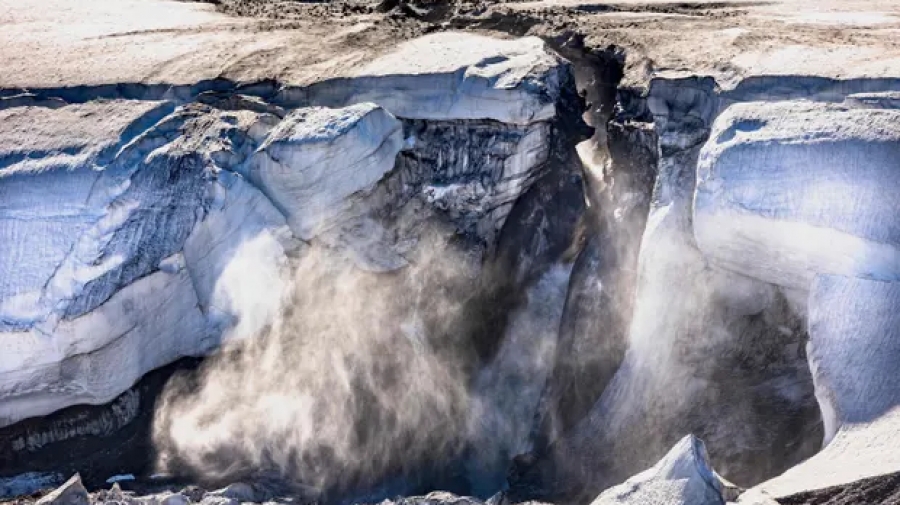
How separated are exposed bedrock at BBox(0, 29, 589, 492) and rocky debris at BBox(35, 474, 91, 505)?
1.23 m

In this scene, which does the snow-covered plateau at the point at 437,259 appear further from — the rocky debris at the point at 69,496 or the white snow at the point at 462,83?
the rocky debris at the point at 69,496

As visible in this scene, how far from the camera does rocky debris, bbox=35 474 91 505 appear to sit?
7535mm

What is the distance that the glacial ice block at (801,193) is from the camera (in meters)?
7.80

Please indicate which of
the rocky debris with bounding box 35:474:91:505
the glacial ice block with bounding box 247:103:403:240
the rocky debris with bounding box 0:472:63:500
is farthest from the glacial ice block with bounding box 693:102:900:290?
the rocky debris with bounding box 0:472:63:500

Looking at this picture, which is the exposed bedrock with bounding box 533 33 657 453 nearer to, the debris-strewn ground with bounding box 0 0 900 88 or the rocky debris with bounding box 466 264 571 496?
the rocky debris with bounding box 466 264 571 496

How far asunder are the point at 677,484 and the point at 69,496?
4.15 metres

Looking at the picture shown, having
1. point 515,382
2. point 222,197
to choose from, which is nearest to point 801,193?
point 515,382

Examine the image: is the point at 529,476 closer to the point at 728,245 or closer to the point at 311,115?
the point at 728,245

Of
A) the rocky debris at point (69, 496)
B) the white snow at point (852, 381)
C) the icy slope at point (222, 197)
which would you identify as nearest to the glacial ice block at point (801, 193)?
the white snow at point (852, 381)

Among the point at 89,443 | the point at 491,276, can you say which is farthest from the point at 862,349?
the point at 89,443

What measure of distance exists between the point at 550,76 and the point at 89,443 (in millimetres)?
5014

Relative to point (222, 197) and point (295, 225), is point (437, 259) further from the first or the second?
point (222, 197)

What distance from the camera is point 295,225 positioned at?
9352 mm

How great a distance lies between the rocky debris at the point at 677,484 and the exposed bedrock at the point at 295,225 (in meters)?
2.46
